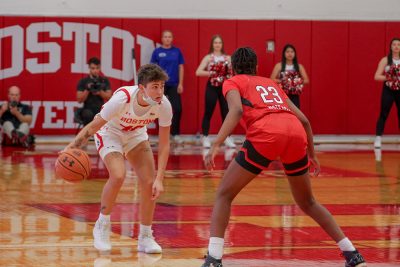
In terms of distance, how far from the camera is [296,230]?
9695 millimetres

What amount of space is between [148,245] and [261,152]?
4.95 feet

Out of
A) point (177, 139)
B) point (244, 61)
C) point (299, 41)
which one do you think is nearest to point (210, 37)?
point (299, 41)

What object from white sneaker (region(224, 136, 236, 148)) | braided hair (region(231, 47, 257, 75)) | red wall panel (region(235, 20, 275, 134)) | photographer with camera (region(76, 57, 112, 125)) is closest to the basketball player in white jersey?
braided hair (region(231, 47, 257, 75))

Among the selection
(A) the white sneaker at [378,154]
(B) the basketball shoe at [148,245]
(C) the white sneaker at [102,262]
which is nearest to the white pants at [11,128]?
(A) the white sneaker at [378,154]

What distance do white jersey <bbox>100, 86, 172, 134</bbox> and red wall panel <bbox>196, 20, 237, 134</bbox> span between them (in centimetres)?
1309

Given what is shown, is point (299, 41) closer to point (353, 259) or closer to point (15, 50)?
point (15, 50)

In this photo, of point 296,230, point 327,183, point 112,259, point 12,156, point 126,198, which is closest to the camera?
point 112,259

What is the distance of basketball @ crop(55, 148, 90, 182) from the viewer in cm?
852

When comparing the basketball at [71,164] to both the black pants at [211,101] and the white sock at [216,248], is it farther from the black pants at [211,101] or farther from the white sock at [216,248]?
the black pants at [211,101]

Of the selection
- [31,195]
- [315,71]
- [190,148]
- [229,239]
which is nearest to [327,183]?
[31,195]

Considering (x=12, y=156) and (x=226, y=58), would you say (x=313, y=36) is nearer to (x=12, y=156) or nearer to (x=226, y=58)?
(x=226, y=58)

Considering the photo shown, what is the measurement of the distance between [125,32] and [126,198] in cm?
977

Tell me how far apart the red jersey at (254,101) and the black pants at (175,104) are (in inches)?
522

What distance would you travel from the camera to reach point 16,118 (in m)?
19.8
